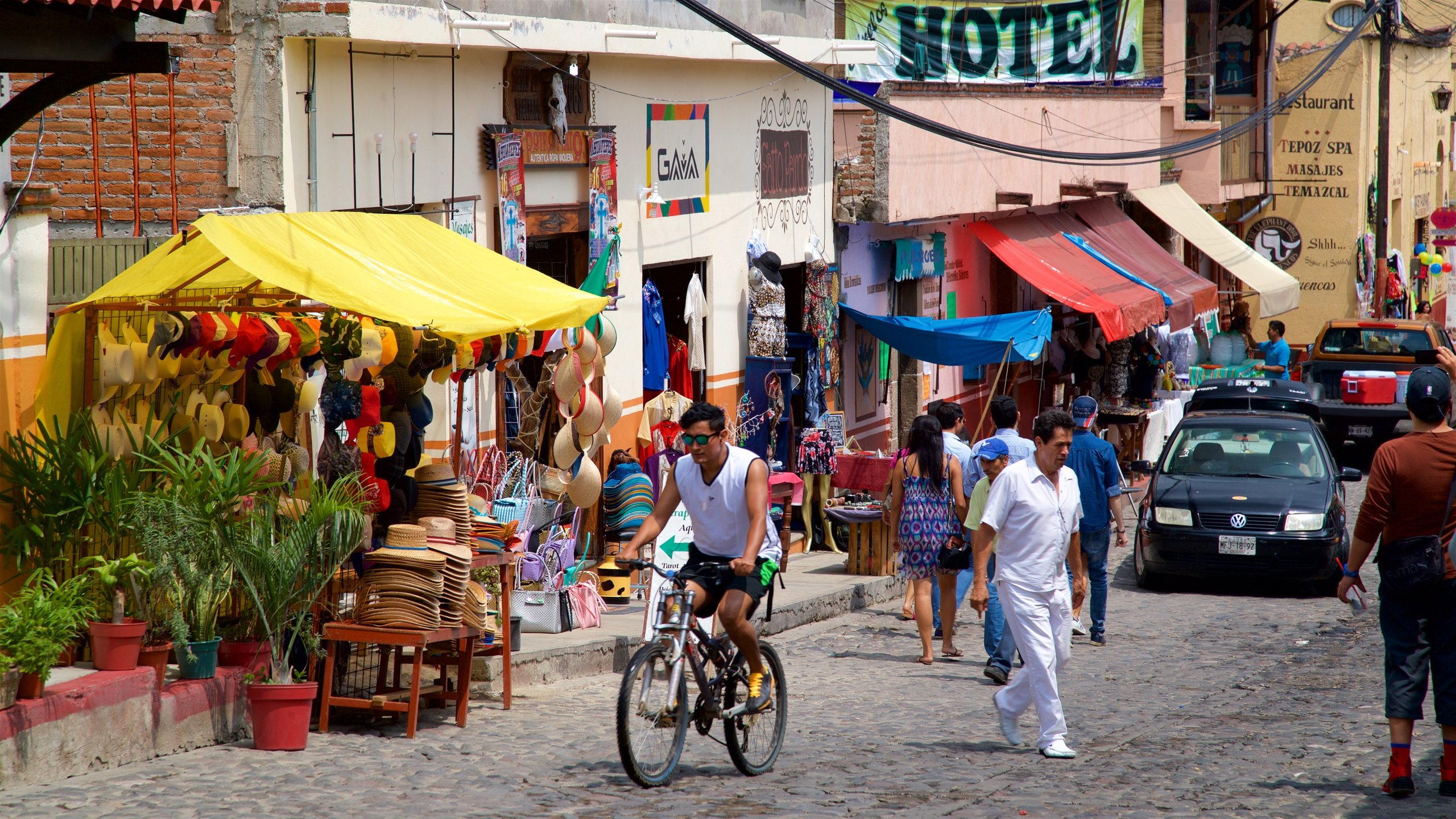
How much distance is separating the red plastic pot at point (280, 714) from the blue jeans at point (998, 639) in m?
4.51

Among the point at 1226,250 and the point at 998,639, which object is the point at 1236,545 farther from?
the point at 1226,250

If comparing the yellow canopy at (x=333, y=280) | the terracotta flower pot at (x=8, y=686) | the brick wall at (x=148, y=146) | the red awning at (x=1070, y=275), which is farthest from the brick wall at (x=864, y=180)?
the terracotta flower pot at (x=8, y=686)

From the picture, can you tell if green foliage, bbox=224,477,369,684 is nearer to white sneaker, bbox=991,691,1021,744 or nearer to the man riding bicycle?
the man riding bicycle

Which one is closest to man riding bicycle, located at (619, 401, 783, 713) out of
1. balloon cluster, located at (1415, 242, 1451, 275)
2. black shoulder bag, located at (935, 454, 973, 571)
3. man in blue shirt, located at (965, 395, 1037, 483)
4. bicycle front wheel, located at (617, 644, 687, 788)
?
bicycle front wheel, located at (617, 644, 687, 788)

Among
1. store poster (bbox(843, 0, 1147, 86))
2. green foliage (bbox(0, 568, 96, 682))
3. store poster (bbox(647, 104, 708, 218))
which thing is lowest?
green foliage (bbox(0, 568, 96, 682))

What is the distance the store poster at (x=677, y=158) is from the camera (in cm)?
1414

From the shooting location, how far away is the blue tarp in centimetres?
1662

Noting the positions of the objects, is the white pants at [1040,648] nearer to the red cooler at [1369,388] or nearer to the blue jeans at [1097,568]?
the blue jeans at [1097,568]

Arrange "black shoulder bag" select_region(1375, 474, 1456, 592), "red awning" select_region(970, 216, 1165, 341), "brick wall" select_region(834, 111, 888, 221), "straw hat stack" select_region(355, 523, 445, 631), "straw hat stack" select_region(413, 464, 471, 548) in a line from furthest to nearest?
"red awning" select_region(970, 216, 1165, 341) < "brick wall" select_region(834, 111, 888, 221) < "straw hat stack" select_region(413, 464, 471, 548) < "straw hat stack" select_region(355, 523, 445, 631) < "black shoulder bag" select_region(1375, 474, 1456, 592)

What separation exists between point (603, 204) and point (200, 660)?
6.32 m

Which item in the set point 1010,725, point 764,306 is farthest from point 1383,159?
point 1010,725

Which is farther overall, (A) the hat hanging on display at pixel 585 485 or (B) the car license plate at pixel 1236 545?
(B) the car license plate at pixel 1236 545

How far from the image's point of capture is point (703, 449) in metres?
7.58

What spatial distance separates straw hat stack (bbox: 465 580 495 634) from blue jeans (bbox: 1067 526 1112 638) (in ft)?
16.5
